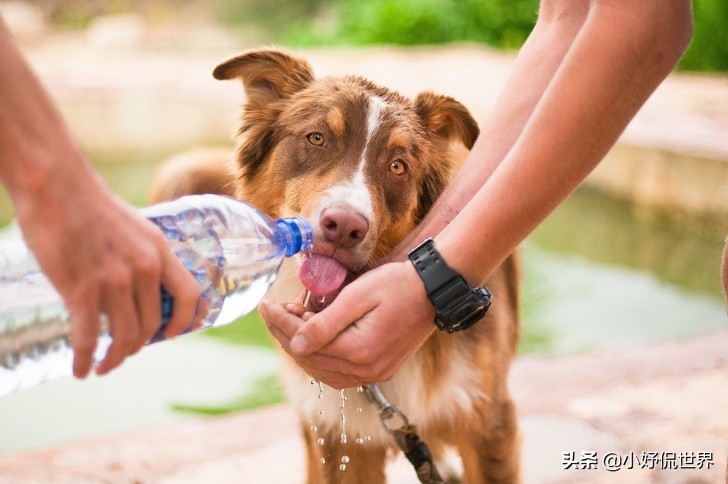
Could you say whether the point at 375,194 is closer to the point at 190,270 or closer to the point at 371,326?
the point at 371,326

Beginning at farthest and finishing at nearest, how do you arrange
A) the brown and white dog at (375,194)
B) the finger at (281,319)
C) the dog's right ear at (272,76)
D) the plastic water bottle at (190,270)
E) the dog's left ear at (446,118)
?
the dog's right ear at (272,76)
the dog's left ear at (446,118)
the brown and white dog at (375,194)
the finger at (281,319)
the plastic water bottle at (190,270)

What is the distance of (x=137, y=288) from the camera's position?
1.06m

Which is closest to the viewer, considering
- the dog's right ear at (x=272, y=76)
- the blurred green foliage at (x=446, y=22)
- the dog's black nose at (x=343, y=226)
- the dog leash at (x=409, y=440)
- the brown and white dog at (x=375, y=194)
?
the dog's black nose at (x=343, y=226)

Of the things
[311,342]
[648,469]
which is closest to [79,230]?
[311,342]

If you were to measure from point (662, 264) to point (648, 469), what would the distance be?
3.79 meters

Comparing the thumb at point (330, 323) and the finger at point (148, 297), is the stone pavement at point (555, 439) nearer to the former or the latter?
the thumb at point (330, 323)

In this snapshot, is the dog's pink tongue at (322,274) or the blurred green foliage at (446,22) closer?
the dog's pink tongue at (322,274)

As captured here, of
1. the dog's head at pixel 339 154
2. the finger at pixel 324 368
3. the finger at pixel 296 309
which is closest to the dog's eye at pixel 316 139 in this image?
the dog's head at pixel 339 154

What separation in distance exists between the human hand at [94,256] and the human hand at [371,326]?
71cm

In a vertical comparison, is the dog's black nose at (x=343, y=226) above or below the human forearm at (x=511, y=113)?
below

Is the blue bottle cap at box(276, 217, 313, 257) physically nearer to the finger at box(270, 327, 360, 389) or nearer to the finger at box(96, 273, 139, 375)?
the finger at box(270, 327, 360, 389)

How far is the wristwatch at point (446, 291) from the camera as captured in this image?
175 centimetres

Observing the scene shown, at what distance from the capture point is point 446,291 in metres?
1.76

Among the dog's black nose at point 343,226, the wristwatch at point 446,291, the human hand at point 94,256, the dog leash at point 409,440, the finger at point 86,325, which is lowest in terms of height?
the dog leash at point 409,440
